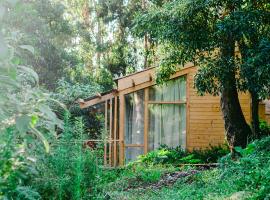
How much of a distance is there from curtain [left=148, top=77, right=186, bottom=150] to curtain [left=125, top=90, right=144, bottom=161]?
0.31 metres

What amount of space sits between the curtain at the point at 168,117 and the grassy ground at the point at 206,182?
11.7 feet

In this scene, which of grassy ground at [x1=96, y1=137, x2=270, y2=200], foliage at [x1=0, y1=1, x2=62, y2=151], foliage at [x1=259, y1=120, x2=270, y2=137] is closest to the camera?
foliage at [x1=0, y1=1, x2=62, y2=151]

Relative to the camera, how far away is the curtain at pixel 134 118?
15.5 meters

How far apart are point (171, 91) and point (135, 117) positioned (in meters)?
1.53

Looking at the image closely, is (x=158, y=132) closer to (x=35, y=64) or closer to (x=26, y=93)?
(x=35, y=64)

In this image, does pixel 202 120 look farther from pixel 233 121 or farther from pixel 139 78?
pixel 233 121

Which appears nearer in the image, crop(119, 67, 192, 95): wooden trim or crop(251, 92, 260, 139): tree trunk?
crop(251, 92, 260, 139): tree trunk

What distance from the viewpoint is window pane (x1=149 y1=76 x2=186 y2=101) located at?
15.4 meters

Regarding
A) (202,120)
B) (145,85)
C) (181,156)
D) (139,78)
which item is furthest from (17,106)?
(202,120)

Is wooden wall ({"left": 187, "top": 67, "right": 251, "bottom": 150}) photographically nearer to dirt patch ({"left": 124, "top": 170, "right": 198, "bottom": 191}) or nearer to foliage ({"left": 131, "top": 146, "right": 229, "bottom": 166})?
foliage ({"left": 131, "top": 146, "right": 229, "bottom": 166})

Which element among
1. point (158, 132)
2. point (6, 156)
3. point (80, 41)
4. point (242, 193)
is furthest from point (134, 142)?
point (80, 41)

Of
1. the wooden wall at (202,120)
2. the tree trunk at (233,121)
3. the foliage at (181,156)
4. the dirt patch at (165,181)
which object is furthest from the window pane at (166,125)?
the dirt patch at (165,181)

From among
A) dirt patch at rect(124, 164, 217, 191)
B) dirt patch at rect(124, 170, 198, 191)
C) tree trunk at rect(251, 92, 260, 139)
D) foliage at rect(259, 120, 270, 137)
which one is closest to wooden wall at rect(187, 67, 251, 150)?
foliage at rect(259, 120, 270, 137)

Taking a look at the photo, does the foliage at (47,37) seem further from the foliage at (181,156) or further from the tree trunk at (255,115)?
the tree trunk at (255,115)
